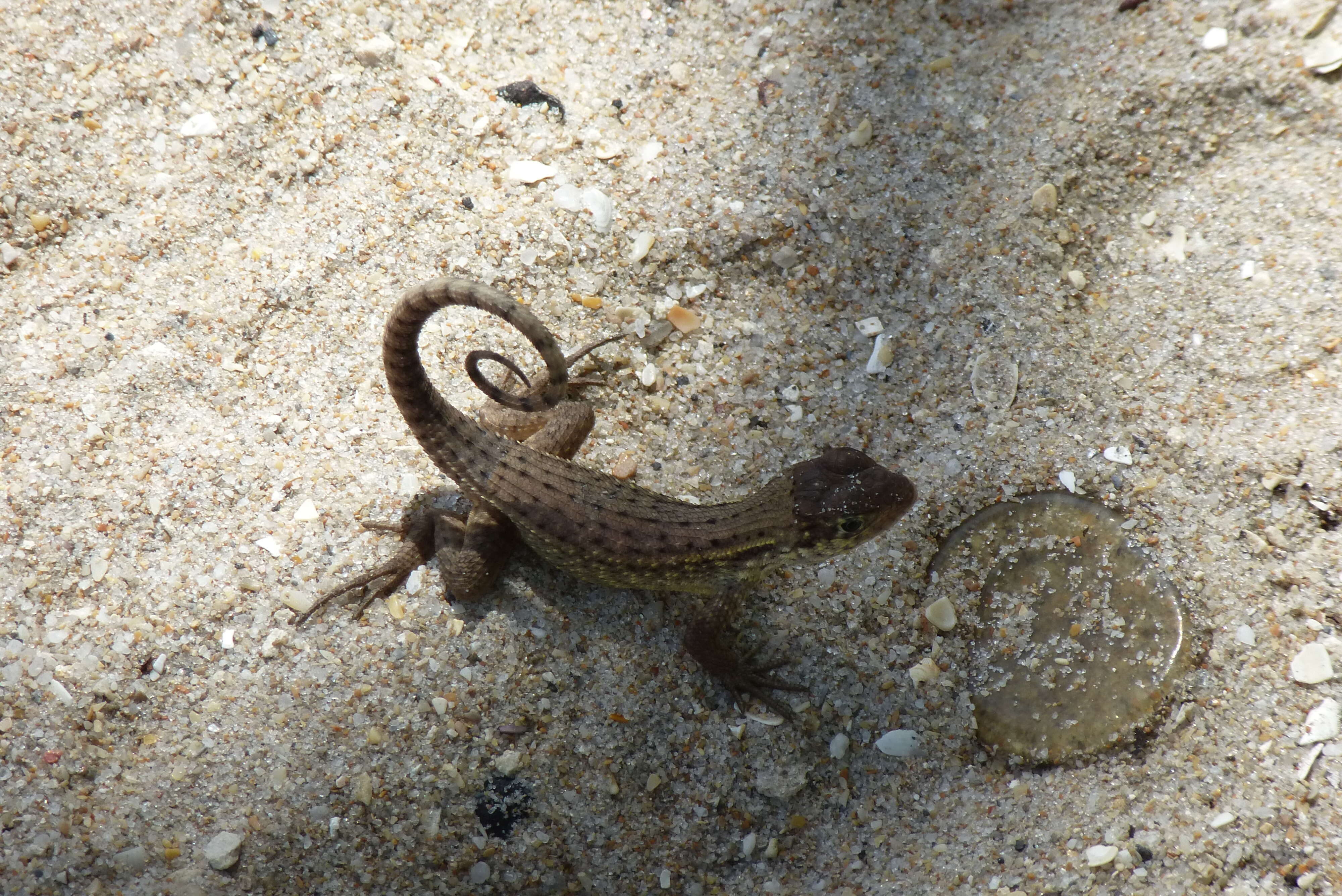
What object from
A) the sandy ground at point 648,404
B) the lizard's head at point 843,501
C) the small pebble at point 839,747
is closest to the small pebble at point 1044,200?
the sandy ground at point 648,404

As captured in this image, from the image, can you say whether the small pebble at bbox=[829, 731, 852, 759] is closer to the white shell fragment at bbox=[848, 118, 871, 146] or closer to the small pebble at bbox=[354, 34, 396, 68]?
the white shell fragment at bbox=[848, 118, 871, 146]

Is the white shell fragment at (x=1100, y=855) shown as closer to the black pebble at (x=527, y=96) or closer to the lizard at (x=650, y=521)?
the lizard at (x=650, y=521)

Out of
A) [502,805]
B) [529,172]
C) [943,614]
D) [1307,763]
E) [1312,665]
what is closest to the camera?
[1307,763]

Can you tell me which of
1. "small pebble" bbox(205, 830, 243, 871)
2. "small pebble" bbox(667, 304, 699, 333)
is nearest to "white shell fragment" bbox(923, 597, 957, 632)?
"small pebble" bbox(667, 304, 699, 333)

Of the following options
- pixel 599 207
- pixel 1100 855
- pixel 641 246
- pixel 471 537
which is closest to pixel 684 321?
pixel 641 246

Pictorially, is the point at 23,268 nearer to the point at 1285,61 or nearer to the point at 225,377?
the point at 225,377

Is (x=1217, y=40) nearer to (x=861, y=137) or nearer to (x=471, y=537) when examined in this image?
(x=861, y=137)
